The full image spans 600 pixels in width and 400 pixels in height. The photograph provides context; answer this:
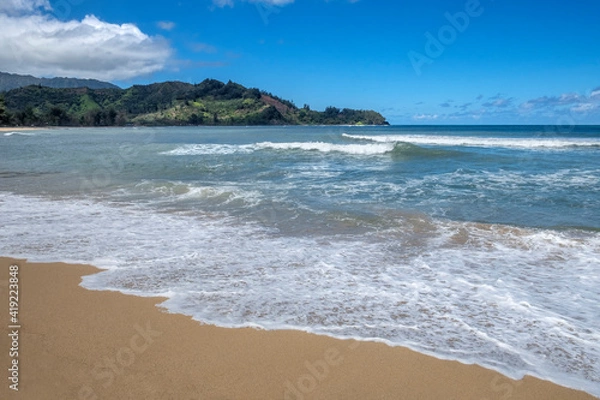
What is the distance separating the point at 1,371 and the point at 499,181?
14374 millimetres

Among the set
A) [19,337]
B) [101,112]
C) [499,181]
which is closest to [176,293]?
[19,337]

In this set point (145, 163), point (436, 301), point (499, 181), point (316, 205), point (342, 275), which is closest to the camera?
point (436, 301)

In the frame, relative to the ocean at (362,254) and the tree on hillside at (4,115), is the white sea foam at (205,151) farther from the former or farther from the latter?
the tree on hillside at (4,115)

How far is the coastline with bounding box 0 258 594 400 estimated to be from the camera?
3.00 metres

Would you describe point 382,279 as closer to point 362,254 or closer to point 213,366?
point 362,254

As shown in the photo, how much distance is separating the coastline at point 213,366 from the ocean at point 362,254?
0.21 m

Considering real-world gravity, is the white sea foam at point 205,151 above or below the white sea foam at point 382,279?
above

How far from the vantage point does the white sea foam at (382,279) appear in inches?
148

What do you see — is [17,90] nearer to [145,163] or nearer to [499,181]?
[145,163]

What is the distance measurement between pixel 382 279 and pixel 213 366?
2.60m

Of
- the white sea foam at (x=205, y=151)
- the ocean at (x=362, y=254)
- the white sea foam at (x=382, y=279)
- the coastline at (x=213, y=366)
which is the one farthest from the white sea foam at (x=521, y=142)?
the coastline at (x=213, y=366)

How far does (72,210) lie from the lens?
9336 mm

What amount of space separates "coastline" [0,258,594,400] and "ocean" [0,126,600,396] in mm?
213

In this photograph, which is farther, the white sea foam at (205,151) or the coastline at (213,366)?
the white sea foam at (205,151)
